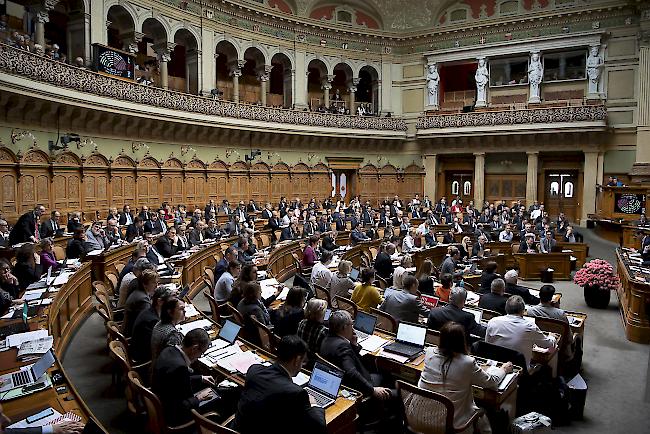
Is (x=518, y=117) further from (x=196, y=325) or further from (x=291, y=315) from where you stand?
(x=196, y=325)

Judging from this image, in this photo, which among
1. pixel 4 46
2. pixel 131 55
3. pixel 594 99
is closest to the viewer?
pixel 4 46

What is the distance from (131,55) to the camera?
1669cm

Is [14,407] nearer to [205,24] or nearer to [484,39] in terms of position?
[205,24]

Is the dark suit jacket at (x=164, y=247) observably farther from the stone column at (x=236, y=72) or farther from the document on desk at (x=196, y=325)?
the stone column at (x=236, y=72)

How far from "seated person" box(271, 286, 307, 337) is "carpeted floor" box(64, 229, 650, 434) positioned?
6.21ft

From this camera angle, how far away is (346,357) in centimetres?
438

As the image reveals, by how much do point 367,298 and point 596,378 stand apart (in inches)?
136

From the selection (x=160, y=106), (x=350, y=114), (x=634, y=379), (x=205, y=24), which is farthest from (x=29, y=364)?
(x=350, y=114)

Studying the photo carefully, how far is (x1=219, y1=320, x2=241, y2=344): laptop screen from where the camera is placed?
207 inches

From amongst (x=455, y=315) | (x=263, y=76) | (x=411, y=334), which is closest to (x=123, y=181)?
(x=263, y=76)

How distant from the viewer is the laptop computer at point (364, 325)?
5645mm

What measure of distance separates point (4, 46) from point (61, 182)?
15.8ft

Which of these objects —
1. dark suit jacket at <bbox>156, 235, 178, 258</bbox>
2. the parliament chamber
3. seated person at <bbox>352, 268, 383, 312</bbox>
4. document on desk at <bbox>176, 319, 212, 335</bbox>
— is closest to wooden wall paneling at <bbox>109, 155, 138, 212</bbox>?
the parliament chamber

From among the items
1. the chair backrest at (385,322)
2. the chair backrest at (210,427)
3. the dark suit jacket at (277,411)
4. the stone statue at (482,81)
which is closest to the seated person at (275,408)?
the dark suit jacket at (277,411)
